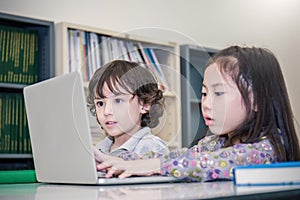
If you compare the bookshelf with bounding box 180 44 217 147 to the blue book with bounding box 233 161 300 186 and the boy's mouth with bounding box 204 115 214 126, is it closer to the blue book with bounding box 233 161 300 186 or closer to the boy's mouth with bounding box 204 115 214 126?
the boy's mouth with bounding box 204 115 214 126

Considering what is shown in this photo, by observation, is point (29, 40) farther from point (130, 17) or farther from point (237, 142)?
point (237, 142)

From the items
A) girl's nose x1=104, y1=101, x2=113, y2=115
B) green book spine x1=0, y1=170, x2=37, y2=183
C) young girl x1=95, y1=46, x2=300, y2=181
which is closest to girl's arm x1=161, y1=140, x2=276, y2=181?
young girl x1=95, y1=46, x2=300, y2=181

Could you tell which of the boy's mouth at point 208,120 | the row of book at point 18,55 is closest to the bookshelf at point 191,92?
the boy's mouth at point 208,120

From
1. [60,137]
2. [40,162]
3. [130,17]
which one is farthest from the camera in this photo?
→ [130,17]

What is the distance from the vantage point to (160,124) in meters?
1.00

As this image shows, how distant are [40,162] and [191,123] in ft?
1.05

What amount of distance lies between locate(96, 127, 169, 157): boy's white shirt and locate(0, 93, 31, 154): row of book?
69.3 inches

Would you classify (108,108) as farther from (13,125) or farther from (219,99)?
(13,125)

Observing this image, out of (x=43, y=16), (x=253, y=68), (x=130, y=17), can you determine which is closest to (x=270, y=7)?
(x=130, y=17)

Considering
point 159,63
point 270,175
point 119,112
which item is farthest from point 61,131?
point 270,175

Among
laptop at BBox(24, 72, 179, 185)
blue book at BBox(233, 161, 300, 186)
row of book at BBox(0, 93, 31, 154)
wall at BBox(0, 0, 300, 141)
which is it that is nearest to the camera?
blue book at BBox(233, 161, 300, 186)

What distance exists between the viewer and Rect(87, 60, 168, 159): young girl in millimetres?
926

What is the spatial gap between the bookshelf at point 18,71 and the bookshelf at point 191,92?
5.84 ft

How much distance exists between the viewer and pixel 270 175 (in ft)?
2.30
